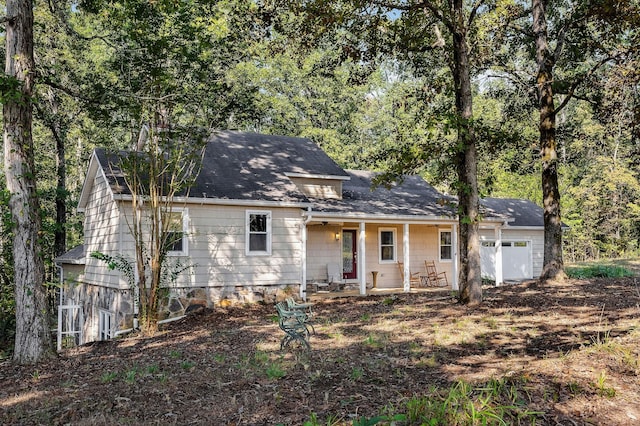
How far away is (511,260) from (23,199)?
1775 cm

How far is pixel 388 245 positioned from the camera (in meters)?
17.4

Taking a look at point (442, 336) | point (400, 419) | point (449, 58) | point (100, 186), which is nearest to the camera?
point (400, 419)

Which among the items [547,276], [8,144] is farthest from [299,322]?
[547,276]

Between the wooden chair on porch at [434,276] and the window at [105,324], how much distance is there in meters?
10.6

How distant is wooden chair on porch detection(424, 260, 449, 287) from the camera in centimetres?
1756

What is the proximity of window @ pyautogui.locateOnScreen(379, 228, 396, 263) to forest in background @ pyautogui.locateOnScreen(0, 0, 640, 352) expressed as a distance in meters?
2.97

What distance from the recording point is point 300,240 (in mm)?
13883

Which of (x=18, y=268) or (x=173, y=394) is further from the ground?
(x=18, y=268)

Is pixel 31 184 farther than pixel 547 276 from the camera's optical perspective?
No

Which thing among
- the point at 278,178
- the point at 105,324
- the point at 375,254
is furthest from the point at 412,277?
the point at 105,324

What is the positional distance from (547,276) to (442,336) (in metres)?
8.48

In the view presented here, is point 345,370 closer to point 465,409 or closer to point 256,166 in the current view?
point 465,409

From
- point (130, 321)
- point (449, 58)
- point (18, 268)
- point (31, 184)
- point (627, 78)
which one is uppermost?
point (449, 58)

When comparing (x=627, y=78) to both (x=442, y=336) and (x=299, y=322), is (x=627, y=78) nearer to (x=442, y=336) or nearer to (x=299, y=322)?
(x=442, y=336)
